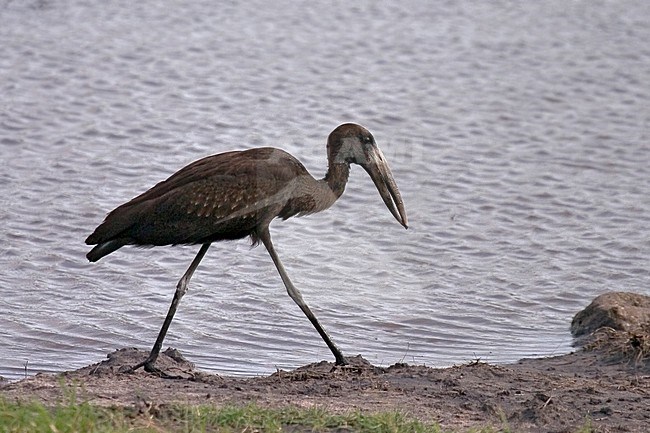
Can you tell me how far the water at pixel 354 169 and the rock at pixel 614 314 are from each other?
17 centimetres

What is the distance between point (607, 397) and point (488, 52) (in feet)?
35.9

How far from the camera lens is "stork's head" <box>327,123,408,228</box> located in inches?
304

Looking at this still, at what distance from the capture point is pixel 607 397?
6.98 metres

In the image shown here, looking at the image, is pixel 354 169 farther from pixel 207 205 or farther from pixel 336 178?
pixel 207 205

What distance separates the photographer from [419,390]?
22.7 feet

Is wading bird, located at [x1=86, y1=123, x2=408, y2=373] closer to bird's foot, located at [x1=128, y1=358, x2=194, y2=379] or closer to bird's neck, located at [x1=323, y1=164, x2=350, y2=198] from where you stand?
bird's foot, located at [x1=128, y1=358, x2=194, y2=379]

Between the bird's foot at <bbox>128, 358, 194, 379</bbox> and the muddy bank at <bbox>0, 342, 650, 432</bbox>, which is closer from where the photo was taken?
the muddy bank at <bbox>0, 342, 650, 432</bbox>

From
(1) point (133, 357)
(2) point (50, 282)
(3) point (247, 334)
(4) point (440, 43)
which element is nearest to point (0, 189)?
(2) point (50, 282)

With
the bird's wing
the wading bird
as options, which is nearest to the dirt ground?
the wading bird

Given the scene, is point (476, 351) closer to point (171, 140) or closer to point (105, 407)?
point (105, 407)

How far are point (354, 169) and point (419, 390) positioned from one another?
6096 mm

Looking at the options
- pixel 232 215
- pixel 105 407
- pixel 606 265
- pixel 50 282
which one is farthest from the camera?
pixel 606 265

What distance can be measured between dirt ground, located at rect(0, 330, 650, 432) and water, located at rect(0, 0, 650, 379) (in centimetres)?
80

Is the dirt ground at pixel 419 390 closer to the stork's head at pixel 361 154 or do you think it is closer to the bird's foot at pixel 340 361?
the bird's foot at pixel 340 361
